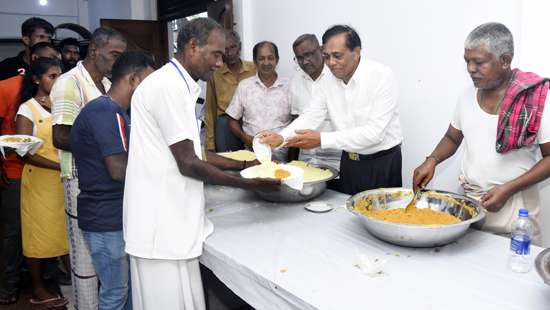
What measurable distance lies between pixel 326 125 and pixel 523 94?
4.28 feet

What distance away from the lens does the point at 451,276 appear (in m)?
1.30

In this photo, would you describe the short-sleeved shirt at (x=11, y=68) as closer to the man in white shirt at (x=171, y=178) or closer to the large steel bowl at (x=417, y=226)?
the man in white shirt at (x=171, y=178)

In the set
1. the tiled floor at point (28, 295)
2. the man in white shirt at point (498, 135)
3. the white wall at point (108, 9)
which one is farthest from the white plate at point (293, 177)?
the white wall at point (108, 9)

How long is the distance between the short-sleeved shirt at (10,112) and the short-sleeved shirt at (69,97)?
2.19 ft

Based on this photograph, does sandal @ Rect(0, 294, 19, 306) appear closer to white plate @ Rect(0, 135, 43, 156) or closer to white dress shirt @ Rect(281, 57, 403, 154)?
white plate @ Rect(0, 135, 43, 156)

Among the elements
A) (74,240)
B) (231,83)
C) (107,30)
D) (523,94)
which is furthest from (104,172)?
(231,83)

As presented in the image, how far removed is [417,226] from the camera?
4.59 ft

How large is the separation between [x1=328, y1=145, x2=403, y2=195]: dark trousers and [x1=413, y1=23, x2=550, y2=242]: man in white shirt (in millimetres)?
451

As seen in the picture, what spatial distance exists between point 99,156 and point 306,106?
1630mm

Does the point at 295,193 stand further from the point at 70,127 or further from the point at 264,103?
the point at 264,103

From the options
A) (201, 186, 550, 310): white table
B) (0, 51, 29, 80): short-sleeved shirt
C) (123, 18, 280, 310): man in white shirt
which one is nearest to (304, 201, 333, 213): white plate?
(201, 186, 550, 310): white table

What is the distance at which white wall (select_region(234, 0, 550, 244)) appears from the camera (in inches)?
86.5

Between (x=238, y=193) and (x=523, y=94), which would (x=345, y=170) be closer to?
(x=238, y=193)

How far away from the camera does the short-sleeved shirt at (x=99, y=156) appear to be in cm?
169
